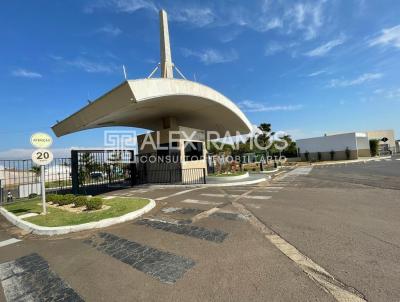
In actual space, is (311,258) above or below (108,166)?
below

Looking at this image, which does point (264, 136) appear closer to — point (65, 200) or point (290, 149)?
point (290, 149)

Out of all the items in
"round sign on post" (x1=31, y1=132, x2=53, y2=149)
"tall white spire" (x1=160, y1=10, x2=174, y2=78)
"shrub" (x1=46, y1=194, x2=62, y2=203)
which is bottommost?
"shrub" (x1=46, y1=194, x2=62, y2=203)

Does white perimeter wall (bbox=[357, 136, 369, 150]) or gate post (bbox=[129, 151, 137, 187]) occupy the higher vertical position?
white perimeter wall (bbox=[357, 136, 369, 150])

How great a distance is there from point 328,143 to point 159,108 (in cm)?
4274

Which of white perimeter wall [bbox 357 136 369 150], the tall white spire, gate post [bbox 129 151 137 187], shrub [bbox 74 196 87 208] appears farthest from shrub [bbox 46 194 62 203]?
white perimeter wall [bbox 357 136 369 150]

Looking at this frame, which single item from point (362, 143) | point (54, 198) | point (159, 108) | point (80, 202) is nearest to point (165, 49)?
point (159, 108)

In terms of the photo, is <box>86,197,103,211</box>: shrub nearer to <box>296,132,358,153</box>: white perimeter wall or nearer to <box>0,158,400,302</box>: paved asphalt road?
<box>0,158,400,302</box>: paved asphalt road

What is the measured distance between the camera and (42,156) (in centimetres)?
873

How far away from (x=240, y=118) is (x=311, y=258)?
1740 cm

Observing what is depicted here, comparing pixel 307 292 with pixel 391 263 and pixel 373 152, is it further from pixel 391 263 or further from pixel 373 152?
pixel 373 152

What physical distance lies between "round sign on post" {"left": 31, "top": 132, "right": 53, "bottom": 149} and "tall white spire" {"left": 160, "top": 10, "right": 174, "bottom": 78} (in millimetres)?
12374

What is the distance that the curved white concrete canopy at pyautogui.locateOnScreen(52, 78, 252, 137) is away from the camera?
11594mm

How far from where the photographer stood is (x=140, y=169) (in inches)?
790

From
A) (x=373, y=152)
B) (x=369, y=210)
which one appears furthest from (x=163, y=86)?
(x=373, y=152)
